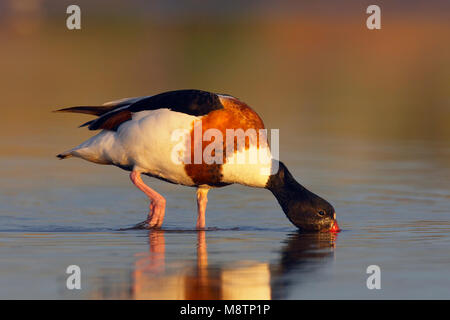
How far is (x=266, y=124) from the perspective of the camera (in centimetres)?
1806

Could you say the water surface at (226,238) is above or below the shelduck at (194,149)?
below

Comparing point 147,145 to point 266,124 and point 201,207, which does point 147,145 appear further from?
point 266,124

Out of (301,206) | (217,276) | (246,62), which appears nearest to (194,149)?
(301,206)

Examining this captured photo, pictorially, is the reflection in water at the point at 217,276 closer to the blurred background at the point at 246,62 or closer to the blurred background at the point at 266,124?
the blurred background at the point at 266,124

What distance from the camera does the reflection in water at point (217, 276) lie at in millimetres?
7449

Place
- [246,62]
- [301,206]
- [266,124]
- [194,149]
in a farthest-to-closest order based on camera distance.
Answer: [246,62], [266,124], [301,206], [194,149]

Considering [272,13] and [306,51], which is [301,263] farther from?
[272,13]

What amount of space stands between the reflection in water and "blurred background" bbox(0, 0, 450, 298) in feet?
0.15

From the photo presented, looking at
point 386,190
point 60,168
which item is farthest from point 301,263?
point 60,168

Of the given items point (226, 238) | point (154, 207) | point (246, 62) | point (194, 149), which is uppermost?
point (246, 62)

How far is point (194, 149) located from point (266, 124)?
7.98 m

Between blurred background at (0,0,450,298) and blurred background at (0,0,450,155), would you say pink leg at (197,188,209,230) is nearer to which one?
blurred background at (0,0,450,298)

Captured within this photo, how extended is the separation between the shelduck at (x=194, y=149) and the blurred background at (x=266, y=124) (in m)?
0.33

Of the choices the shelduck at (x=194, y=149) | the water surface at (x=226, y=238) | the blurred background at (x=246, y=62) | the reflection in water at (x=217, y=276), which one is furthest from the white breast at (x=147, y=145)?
the blurred background at (x=246, y=62)
